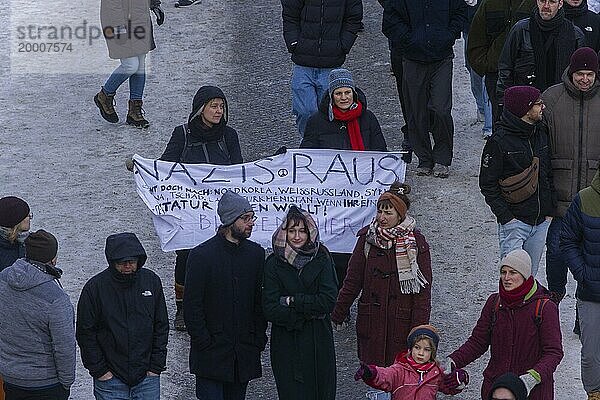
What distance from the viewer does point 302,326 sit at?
856cm

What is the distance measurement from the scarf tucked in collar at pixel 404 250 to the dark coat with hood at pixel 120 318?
151cm

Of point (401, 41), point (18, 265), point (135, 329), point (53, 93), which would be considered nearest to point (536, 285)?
point (135, 329)

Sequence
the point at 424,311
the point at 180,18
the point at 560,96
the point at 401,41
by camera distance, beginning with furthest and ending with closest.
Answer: the point at 180,18, the point at 401,41, the point at 560,96, the point at 424,311

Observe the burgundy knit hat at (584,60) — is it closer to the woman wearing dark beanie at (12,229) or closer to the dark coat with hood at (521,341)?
the dark coat with hood at (521,341)

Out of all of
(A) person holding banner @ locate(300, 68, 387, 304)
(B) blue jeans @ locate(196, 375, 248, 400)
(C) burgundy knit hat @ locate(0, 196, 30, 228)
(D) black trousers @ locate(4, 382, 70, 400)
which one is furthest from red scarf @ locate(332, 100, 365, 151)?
(D) black trousers @ locate(4, 382, 70, 400)

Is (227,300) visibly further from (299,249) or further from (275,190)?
(275,190)

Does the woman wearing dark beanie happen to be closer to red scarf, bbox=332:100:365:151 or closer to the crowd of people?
the crowd of people

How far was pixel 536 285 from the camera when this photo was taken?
822 cm

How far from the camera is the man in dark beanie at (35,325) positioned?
807 centimetres

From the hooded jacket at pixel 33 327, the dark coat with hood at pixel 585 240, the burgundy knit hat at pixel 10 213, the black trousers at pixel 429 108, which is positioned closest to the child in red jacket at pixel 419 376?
the dark coat with hood at pixel 585 240

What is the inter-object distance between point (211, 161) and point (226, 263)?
1.72 m

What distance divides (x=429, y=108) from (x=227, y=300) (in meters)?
4.22

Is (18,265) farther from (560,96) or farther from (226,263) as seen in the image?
(560,96)

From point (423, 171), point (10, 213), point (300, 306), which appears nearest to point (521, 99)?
point (300, 306)
